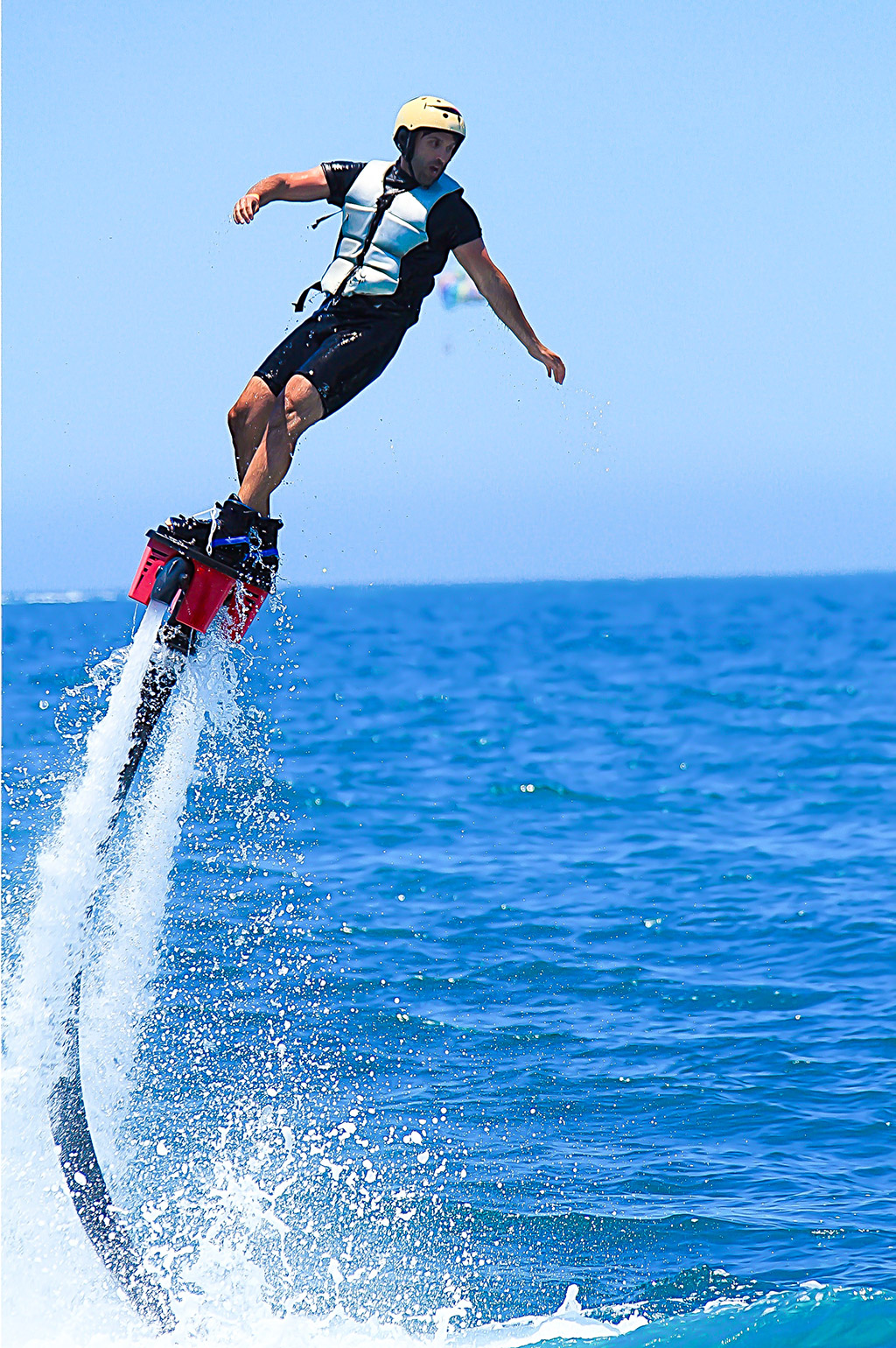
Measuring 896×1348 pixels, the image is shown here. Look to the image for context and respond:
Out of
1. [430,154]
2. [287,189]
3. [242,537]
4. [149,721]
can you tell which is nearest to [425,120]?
A: [430,154]

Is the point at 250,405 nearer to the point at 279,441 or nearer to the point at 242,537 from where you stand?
the point at 279,441

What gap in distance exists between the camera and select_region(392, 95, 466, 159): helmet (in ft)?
24.1

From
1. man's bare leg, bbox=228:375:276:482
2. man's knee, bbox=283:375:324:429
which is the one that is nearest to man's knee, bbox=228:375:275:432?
man's bare leg, bbox=228:375:276:482

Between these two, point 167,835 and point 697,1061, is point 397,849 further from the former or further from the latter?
point 167,835

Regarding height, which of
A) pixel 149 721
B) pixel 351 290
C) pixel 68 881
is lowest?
pixel 68 881

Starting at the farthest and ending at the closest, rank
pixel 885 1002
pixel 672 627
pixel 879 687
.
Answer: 1. pixel 672 627
2. pixel 879 687
3. pixel 885 1002

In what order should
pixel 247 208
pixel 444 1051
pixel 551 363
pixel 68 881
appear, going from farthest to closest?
1. pixel 444 1051
2. pixel 551 363
3. pixel 68 881
4. pixel 247 208

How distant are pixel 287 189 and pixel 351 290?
0.61 m

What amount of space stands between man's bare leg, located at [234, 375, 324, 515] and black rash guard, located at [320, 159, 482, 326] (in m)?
0.63

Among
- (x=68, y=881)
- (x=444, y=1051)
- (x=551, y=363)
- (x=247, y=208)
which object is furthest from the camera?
(x=444, y=1051)

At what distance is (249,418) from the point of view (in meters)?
7.50

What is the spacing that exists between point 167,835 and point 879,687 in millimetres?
36324

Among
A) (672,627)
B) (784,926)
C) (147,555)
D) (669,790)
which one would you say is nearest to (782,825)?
(669,790)

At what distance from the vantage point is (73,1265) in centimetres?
832
